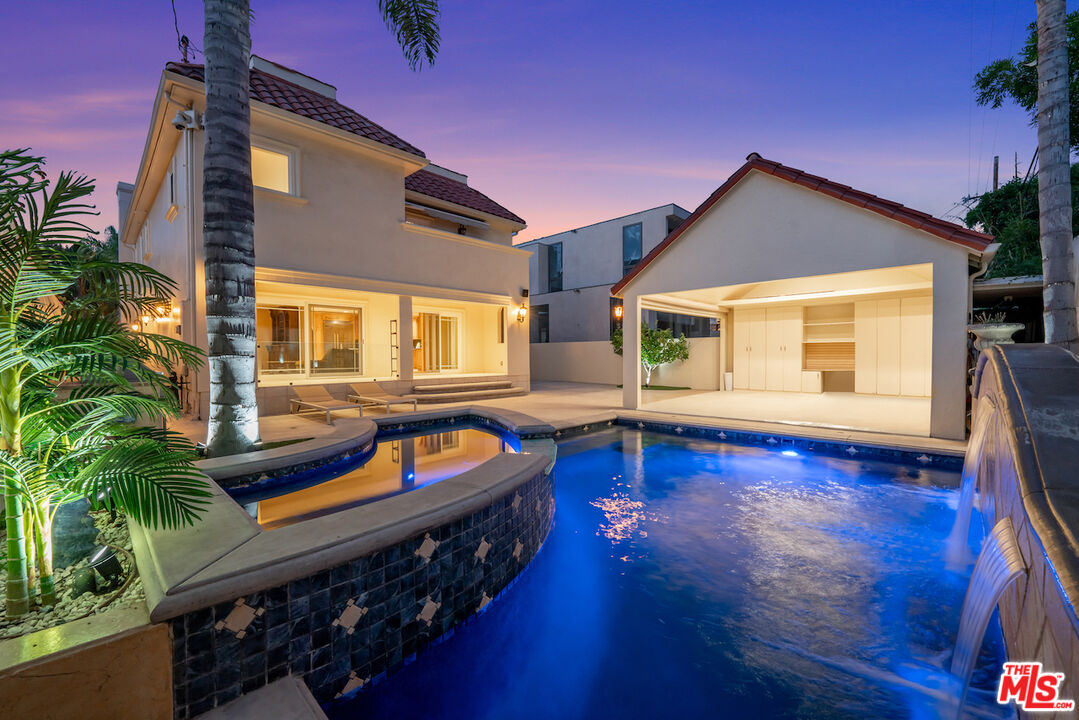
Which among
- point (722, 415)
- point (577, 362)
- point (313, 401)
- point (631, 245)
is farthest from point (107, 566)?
point (631, 245)

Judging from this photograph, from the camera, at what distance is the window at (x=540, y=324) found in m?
23.6

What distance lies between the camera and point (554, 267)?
80.4ft

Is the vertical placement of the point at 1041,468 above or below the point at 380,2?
below

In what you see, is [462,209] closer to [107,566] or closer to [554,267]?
[554,267]

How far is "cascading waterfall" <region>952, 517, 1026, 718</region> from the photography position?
228cm

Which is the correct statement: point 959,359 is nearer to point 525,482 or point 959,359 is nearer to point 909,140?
point 525,482

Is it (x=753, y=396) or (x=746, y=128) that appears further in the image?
(x=746, y=128)

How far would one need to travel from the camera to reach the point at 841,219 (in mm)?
8000

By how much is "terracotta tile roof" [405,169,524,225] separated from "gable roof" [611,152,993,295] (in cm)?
775

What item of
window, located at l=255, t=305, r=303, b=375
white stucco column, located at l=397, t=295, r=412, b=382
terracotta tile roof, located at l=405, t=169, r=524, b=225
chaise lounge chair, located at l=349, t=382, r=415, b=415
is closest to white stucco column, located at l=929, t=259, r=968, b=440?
chaise lounge chair, located at l=349, t=382, r=415, b=415

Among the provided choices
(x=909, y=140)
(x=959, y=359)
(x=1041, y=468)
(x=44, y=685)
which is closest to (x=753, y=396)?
(x=959, y=359)

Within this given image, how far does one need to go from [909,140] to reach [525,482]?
25.6m

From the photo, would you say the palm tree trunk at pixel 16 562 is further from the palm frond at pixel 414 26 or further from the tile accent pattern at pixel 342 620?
the palm frond at pixel 414 26

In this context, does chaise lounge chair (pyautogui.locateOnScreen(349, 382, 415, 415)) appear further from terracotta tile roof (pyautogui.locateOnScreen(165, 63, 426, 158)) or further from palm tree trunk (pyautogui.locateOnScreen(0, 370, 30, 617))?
palm tree trunk (pyautogui.locateOnScreen(0, 370, 30, 617))
